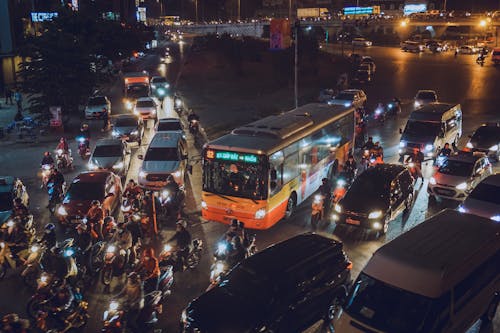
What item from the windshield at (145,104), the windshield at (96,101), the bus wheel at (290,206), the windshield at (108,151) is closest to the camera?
the bus wheel at (290,206)

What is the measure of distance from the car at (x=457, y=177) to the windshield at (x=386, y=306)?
967 cm

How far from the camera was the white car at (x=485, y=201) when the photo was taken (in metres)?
14.7

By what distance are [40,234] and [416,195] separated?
13.3 metres

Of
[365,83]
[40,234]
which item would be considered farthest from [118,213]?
[365,83]

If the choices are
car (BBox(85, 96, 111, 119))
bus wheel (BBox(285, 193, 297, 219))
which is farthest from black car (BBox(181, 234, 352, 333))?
car (BBox(85, 96, 111, 119))

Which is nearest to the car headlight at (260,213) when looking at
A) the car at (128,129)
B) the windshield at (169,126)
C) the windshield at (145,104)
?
the windshield at (169,126)

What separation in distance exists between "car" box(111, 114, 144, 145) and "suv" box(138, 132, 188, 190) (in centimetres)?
624

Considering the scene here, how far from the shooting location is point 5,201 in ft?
51.4

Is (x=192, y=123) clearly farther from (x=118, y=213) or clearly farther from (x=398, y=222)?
(x=398, y=222)

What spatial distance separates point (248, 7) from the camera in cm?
13662

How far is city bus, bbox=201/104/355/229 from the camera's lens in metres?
14.6

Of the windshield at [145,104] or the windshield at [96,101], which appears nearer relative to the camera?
the windshield at [145,104]

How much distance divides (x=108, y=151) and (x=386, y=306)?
1573 cm

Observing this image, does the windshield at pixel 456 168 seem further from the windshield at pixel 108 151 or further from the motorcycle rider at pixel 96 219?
the windshield at pixel 108 151
